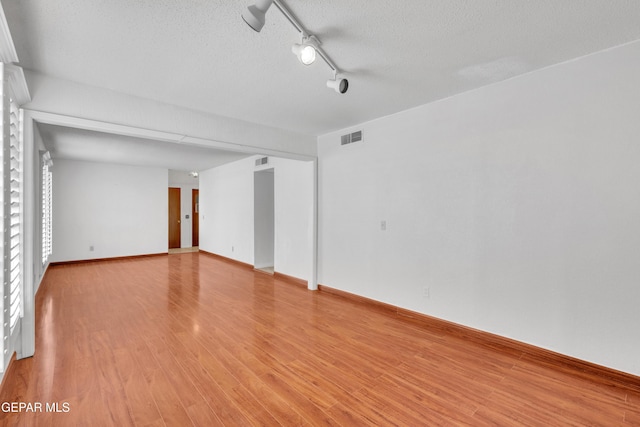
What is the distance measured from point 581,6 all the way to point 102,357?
4.64m

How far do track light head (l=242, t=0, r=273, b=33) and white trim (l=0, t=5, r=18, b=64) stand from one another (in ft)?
4.72

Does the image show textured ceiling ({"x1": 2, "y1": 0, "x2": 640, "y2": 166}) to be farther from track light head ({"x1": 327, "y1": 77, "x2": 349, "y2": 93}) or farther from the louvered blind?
the louvered blind

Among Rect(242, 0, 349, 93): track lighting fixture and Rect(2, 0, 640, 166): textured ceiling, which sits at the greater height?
Rect(2, 0, 640, 166): textured ceiling

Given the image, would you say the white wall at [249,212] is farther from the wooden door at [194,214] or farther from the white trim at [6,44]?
the white trim at [6,44]

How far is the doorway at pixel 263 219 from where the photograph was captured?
6.52 m

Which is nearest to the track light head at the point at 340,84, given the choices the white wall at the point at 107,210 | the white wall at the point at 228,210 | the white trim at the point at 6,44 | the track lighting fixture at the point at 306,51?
the track lighting fixture at the point at 306,51

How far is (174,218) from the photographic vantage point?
9766 millimetres

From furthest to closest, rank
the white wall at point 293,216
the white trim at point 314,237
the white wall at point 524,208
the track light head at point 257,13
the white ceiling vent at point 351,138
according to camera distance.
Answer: the white wall at point 293,216
the white trim at point 314,237
the white ceiling vent at point 351,138
the white wall at point 524,208
the track light head at point 257,13

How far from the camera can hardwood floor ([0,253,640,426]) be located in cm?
189

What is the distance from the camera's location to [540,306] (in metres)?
2.64

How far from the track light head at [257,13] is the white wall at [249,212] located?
340 centimetres

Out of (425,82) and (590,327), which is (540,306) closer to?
(590,327)

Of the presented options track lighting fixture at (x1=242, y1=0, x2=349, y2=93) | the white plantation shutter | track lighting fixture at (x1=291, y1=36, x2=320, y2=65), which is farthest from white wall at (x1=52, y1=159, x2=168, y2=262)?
track lighting fixture at (x1=291, y1=36, x2=320, y2=65)

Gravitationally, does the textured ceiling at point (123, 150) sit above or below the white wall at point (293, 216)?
above
